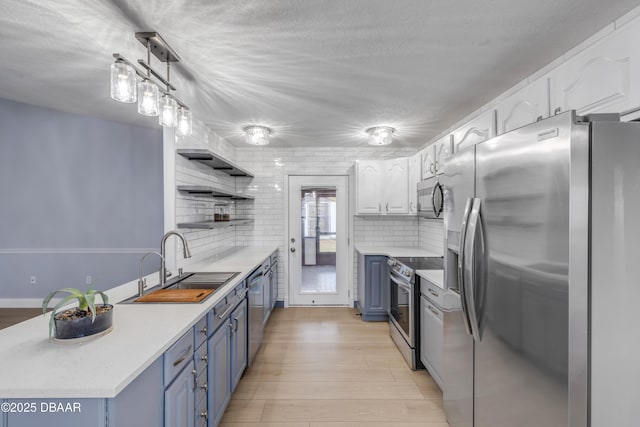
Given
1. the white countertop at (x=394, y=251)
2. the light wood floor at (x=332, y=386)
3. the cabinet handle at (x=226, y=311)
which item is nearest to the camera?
the cabinet handle at (x=226, y=311)

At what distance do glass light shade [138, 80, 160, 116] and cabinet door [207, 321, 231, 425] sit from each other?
4.43ft

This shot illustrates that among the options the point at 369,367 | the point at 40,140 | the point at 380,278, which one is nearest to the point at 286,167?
the point at 380,278

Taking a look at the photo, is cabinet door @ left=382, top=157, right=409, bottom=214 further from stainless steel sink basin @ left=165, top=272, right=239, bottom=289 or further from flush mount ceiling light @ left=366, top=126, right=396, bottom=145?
stainless steel sink basin @ left=165, top=272, right=239, bottom=289

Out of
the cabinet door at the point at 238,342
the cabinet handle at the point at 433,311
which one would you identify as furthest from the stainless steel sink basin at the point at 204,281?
the cabinet handle at the point at 433,311

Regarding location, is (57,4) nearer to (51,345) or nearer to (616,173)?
→ (51,345)

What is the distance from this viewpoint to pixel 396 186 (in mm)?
3654

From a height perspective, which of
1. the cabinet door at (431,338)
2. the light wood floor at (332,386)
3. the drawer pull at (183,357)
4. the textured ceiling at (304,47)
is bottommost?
the light wood floor at (332,386)

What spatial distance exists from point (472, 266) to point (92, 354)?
1.64 m

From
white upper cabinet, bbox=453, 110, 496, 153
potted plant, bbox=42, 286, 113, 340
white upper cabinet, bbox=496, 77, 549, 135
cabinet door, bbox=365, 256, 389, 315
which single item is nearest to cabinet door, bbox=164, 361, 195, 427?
potted plant, bbox=42, 286, 113, 340

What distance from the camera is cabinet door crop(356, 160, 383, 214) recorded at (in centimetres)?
368

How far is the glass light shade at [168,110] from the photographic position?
66.3 inches

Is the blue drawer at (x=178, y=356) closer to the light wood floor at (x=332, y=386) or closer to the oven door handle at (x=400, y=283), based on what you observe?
the light wood floor at (x=332, y=386)

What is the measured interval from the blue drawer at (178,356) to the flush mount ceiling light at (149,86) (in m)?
1.21

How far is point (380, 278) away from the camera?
11.4ft
